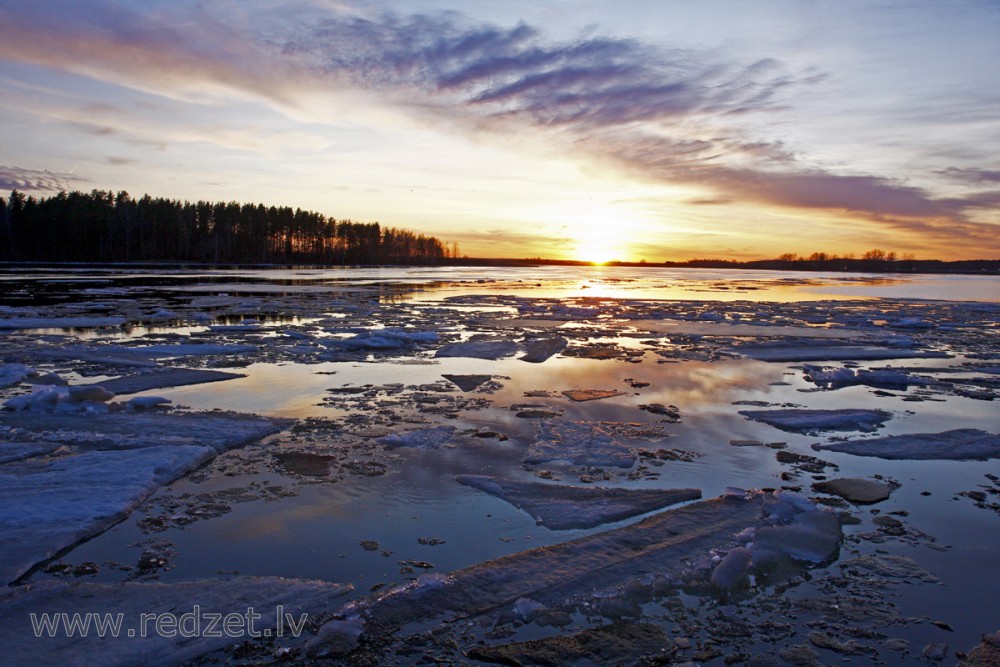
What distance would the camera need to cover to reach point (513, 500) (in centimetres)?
446

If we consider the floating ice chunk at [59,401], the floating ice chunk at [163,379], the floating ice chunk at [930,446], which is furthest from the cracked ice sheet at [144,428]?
the floating ice chunk at [930,446]

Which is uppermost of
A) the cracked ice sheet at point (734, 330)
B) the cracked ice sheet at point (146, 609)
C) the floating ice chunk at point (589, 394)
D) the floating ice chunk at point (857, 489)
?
the cracked ice sheet at point (734, 330)

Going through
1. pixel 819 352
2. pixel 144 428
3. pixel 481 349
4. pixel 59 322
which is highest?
pixel 819 352

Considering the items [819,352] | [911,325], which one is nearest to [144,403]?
[819,352]

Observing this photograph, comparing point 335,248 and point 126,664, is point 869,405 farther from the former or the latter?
point 335,248

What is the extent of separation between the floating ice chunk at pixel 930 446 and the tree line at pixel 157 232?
8610 centimetres

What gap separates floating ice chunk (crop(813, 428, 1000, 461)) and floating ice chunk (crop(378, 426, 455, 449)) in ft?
12.2

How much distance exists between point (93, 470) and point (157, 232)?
290 ft

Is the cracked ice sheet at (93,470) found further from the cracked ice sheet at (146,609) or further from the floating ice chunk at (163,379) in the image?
the floating ice chunk at (163,379)

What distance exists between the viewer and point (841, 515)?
429 cm

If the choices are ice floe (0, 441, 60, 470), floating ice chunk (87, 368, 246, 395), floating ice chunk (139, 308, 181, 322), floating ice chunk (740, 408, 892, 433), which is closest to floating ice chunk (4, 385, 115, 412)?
floating ice chunk (87, 368, 246, 395)

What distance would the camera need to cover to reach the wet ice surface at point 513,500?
300cm

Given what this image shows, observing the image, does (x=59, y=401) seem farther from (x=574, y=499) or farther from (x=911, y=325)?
(x=911, y=325)

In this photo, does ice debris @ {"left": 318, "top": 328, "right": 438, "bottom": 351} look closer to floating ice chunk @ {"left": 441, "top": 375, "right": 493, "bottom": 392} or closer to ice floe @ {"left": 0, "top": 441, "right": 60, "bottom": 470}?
floating ice chunk @ {"left": 441, "top": 375, "right": 493, "bottom": 392}
